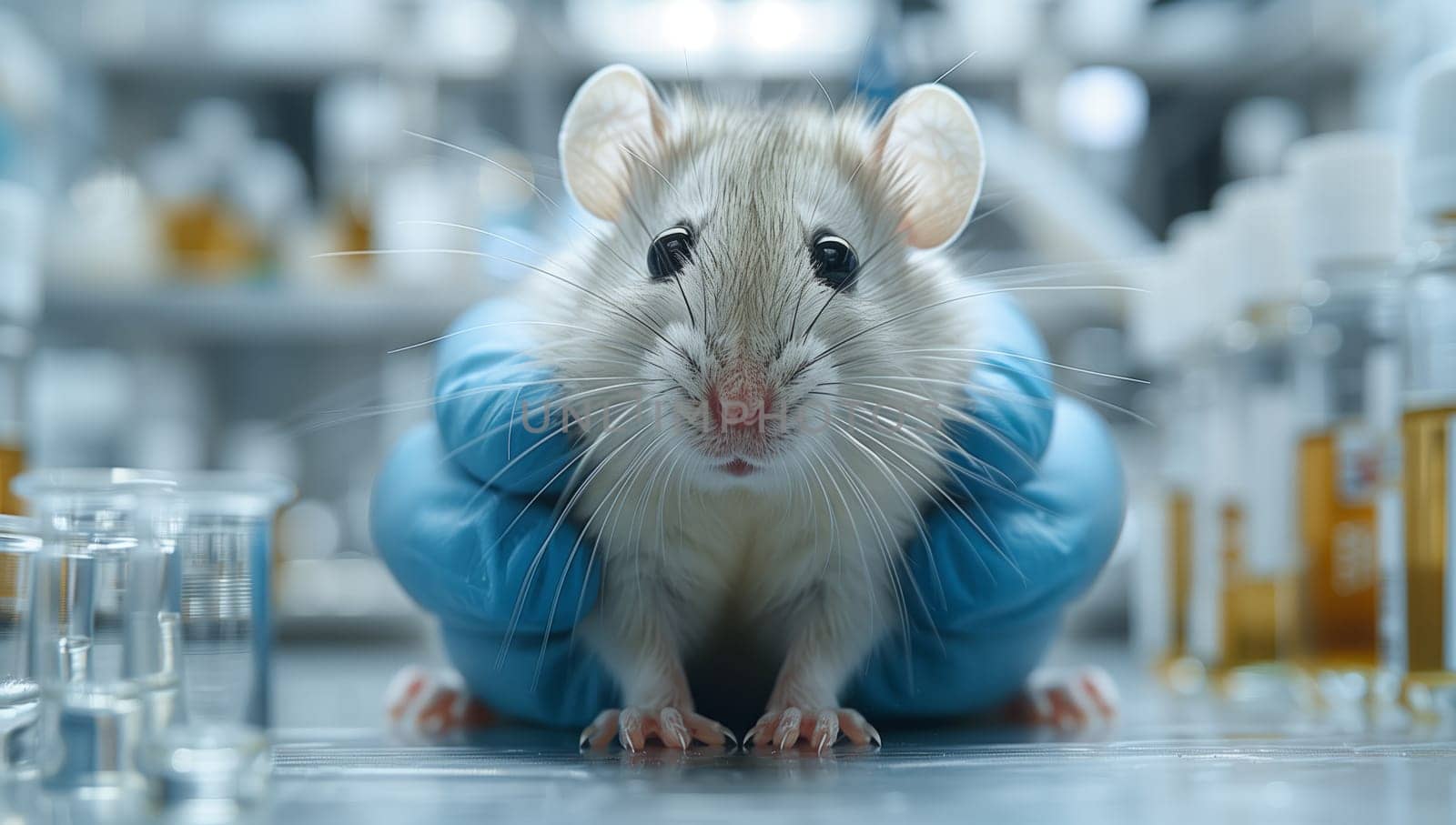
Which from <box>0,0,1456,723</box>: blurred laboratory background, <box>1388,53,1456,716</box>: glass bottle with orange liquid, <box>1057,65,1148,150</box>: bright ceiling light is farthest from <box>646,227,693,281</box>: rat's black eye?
<box>1057,65,1148,150</box>: bright ceiling light

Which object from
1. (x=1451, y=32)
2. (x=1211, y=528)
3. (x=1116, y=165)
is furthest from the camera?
(x=1116, y=165)

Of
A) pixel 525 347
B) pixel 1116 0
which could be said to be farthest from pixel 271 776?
pixel 1116 0

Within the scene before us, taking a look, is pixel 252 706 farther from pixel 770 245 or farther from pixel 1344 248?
pixel 1344 248

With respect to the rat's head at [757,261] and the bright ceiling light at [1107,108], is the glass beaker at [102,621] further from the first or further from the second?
the bright ceiling light at [1107,108]

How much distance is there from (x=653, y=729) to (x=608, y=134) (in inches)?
14.3

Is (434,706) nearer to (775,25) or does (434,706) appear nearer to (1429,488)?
(1429,488)

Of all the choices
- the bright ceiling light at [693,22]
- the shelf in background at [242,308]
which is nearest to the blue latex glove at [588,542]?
the shelf in background at [242,308]

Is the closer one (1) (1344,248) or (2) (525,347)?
(2) (525,347)

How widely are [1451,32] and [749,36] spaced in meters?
1.09

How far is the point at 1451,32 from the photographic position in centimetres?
171

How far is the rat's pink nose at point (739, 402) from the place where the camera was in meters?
0.61

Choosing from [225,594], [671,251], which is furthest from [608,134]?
[225,594]

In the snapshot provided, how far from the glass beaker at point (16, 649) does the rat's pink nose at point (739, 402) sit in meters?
0.37

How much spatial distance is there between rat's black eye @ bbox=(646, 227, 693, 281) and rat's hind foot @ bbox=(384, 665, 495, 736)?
0.35m
